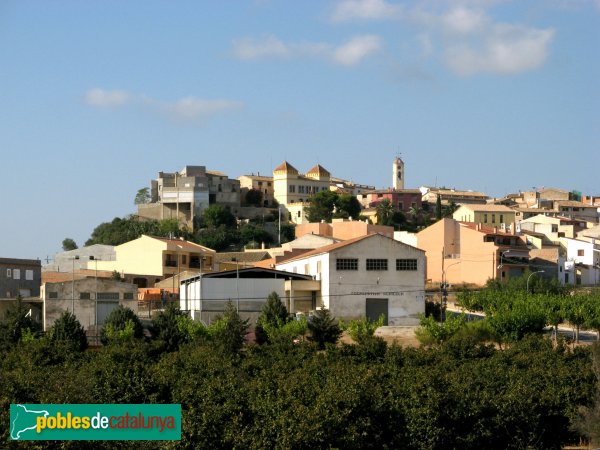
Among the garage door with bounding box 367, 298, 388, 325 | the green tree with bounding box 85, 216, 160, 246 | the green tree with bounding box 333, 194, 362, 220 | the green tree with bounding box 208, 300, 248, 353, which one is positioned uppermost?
the green tree with bounding box 333, 194, 362, 220

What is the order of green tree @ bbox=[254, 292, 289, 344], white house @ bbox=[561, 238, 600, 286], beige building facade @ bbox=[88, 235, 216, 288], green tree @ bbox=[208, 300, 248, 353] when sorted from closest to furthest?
green tree @ bbox=[208, 300, 248, 353] → green tree @ bbox=[254, 292, 289, 344] → beige building facade @ bbox=[88, 235, 216, 288] → white house @ bbox=[561, 238, 600, 286]

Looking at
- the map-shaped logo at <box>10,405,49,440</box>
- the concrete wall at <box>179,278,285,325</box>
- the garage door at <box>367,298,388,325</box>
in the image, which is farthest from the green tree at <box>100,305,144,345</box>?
the map-shaped logo at <box>10,405,49,440</box>

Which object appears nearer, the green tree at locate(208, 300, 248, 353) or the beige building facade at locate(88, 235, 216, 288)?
the green tree at locate(208, 300, 248, 353)

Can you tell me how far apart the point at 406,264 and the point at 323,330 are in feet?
26.5

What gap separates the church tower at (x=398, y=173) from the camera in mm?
144000

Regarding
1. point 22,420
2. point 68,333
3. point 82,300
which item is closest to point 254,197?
point 82,300

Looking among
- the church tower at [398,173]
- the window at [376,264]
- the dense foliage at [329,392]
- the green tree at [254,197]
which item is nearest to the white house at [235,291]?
the window at [376,264]

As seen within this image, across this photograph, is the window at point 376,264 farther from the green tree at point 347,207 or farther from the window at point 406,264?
the green tree at point 347,207

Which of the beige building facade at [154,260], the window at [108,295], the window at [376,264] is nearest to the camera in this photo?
the window at [108,295]

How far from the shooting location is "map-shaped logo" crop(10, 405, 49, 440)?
2516cm

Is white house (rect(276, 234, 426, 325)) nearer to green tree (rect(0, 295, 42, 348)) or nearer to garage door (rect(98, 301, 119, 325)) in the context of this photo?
garage door (rect(98, 301, 119, 325))

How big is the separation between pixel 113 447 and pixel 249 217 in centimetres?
9145

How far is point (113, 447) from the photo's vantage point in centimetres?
2564

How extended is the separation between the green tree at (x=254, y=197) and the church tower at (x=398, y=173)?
2617 centimetres
